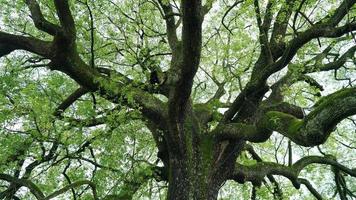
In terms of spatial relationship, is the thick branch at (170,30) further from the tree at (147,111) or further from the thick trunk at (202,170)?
the thick trunk at (202,170)

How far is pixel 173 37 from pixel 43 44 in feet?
12.3

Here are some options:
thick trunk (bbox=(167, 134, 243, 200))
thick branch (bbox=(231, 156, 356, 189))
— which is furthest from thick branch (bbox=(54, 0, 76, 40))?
thick branch (bbox=(231, 156, 356, 189))

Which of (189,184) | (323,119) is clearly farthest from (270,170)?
(323,119)

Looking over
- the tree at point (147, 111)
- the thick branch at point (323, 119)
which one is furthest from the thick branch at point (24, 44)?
the thick branch at point (323, 119)

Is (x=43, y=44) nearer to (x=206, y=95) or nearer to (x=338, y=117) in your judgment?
(x=338, y=117)

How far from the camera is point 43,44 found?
764 centimetres

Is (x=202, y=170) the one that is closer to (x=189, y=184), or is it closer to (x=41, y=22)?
(x=189, y=184)

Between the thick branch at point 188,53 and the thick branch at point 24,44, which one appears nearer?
the thick branch at point 188,53

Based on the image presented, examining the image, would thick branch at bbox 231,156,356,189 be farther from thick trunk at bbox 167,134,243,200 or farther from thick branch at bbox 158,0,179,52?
thick branch at bbox 158,0,179,52

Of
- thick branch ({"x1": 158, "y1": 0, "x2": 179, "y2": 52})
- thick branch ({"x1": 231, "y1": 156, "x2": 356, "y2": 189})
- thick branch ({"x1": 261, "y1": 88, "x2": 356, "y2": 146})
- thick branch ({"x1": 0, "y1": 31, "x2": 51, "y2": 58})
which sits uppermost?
thick branch ({"x1": 158, "y1": 0, "x2": 179, "y2": 52})

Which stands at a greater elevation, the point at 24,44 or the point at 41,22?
the point at 24,44

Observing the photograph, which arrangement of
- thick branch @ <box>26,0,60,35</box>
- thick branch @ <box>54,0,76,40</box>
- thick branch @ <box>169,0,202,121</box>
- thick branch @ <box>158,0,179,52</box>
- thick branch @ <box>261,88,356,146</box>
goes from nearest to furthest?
thick branch @ <box>169,0,202,121</box> → thick branch @ <box>261,88,356,146</box> → thick branch @ <box>54,0,76,40</box> → thick branch @ <box>26,0,60,35</box> → thick branch @ <box>158,0,179,52</box>

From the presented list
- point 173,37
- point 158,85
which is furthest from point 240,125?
point 173,37

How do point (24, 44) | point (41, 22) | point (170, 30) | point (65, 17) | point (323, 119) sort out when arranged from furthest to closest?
point (170, 30), point (24, 44), point (41, 22), point (65, 17), point (323, 119)
